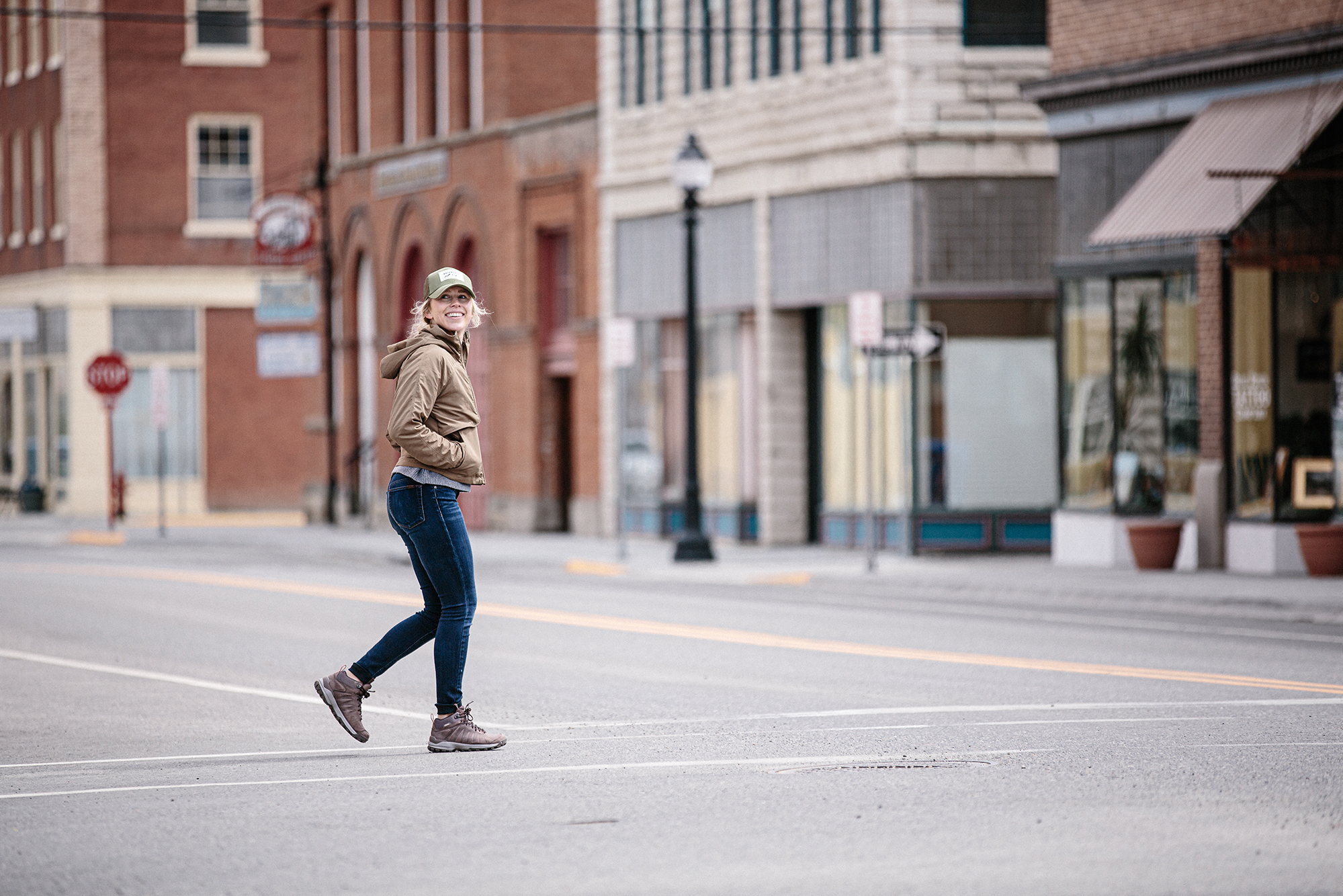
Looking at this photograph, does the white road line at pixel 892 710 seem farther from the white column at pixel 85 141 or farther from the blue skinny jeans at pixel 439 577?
the white column at pixel 85 141

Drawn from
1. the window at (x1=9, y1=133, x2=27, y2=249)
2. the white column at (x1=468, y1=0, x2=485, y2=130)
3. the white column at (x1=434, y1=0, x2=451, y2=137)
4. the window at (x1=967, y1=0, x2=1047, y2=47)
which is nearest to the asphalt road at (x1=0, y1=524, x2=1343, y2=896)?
the window at (x1=967, y1=0, x2=1047, y2=47)

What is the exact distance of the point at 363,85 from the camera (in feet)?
133

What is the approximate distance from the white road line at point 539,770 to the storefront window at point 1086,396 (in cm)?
1532

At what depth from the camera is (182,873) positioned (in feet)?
23.5

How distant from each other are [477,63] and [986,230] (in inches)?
482

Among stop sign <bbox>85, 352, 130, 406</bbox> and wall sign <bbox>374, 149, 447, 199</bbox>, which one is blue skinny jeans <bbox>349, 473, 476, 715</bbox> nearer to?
stop sign <bbox>85, 352, 130, 406</bbox>

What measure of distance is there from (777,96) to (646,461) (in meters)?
5.89

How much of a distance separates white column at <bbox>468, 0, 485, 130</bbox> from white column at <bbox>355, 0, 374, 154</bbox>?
4.19m

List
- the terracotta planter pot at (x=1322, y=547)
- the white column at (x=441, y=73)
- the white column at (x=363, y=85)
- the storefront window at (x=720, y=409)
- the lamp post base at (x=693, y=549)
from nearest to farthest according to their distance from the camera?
the terracotta planter pot at (x=1322, y=547) < the lamp post base at (x=693, y=549) < the storefront window at (x=720, y=409) < the white column at (x=441, y=73) < the white column at (x=363, y=85)

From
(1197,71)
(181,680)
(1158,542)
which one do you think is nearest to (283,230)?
(1197,71)

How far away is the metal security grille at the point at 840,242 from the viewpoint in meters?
26.9

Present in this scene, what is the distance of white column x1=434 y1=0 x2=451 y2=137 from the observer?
36.8 meters

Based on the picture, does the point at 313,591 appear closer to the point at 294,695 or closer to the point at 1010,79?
the point at 294,695

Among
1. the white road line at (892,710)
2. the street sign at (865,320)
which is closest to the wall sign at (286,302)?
the street sign at (865,320)
